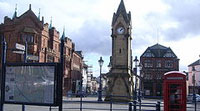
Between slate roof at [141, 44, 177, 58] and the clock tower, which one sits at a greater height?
slate roof at [141, 44, 177, 58]

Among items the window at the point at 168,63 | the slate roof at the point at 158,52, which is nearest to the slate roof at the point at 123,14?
the slate roof at the point at 158,52

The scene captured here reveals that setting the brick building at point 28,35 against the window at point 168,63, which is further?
the window at point 168,63

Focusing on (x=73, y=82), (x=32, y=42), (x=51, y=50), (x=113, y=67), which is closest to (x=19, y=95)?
(x=113, y=67)

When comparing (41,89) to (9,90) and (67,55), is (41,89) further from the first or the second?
(67,55)

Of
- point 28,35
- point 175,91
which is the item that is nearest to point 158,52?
point 28,35

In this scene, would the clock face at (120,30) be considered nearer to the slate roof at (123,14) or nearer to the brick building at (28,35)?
the slate roof at (123,14)

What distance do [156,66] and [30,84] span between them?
8469cm

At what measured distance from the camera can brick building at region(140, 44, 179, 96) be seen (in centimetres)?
9312

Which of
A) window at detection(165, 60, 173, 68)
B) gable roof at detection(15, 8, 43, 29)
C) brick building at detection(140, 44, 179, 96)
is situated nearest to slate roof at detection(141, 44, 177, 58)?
brick building at detection(140, 44, 179, 96)

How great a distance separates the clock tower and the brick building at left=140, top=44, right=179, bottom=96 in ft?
147

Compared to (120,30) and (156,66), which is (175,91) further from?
(156,66)

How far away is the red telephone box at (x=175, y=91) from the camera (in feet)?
53.6

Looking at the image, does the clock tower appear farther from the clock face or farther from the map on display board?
the map on display board

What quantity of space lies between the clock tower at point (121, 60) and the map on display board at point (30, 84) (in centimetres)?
3500
